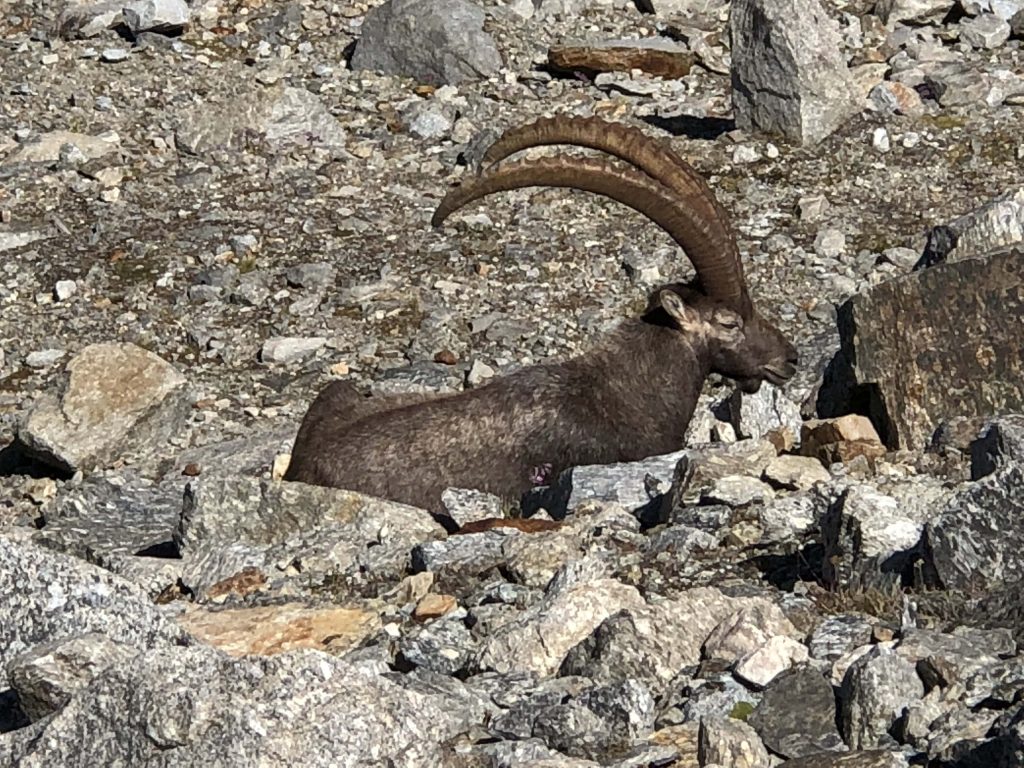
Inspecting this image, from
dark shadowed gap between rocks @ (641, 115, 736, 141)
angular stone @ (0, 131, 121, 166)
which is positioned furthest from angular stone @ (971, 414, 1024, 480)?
angular stone @ (0, 131, 121, 166)

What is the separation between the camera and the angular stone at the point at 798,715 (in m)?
5.00

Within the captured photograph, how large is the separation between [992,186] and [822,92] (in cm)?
167

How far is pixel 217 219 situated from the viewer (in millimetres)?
15570

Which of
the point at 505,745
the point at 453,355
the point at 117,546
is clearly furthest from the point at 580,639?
the point at 453,355

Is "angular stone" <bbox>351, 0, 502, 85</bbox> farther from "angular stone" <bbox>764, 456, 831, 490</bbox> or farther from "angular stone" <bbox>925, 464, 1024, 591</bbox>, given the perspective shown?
"angular stone" <bbox>925, 464, 1024, 591</bbox>

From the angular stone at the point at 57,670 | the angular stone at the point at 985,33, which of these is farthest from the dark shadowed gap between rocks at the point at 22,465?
the angular stone at the point at 985,33

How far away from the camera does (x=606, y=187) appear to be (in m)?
10.1

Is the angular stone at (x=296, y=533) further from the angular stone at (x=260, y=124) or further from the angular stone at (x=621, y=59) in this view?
the angular stone at (x=621, y=59)

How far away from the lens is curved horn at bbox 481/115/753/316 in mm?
9938

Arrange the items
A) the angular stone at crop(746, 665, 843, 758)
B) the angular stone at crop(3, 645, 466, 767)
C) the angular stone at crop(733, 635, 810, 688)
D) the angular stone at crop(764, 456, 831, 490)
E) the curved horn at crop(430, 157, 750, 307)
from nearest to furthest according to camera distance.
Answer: the angular stone at crop(3, 645, 466, 767) < the angular stone at crop(746, 665, 843, 758) < the angular stone at crop(733, 635, 810, 688) < the angular stone at crop(764, 456, 831, 490) < the curved horn at crop(430, 157, 750, 307)

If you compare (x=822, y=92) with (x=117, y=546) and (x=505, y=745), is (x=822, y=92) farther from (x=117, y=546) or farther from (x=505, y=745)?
(x=505, y=745)

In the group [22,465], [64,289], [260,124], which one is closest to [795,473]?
[22,465]

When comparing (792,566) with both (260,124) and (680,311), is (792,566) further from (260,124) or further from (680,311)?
(260,124)

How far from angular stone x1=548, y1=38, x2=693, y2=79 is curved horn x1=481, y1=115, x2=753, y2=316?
7.04 metres
